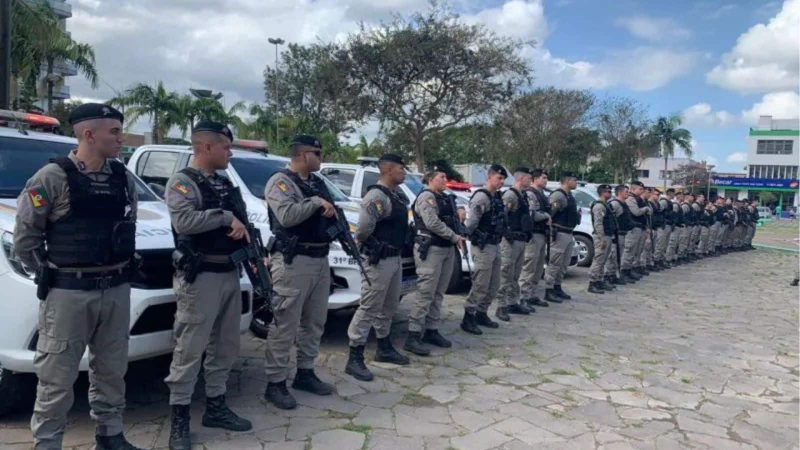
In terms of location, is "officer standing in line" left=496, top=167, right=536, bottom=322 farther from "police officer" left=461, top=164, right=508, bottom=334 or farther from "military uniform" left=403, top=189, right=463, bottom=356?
"military uniform" left=403, top=189, right=463, bottom=356

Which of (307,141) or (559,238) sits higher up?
(307,141)

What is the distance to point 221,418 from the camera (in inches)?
153

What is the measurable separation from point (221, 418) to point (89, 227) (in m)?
1.49

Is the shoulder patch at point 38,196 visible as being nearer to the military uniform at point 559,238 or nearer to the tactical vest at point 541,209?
the tactical vest at point 541,209

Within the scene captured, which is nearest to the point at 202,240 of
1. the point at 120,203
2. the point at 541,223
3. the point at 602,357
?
the point at 120,203

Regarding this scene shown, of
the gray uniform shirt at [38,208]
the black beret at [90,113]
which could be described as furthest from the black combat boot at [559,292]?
the gray uniform shirt at [38,208]

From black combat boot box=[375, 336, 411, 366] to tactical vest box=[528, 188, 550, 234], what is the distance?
331 cm

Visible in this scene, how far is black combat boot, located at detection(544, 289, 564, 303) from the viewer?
8.95 m

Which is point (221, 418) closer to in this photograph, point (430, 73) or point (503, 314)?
point (503, 314)

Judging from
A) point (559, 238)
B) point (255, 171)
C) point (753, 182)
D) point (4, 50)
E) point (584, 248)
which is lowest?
point (584, 248)

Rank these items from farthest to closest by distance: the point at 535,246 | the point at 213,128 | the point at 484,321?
the point at 535,246
the point at 484,321
the point at 213,128

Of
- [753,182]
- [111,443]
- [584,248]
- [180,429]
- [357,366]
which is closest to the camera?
[111,443]

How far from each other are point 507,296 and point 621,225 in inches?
171

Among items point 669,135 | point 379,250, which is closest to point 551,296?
point 379,250
